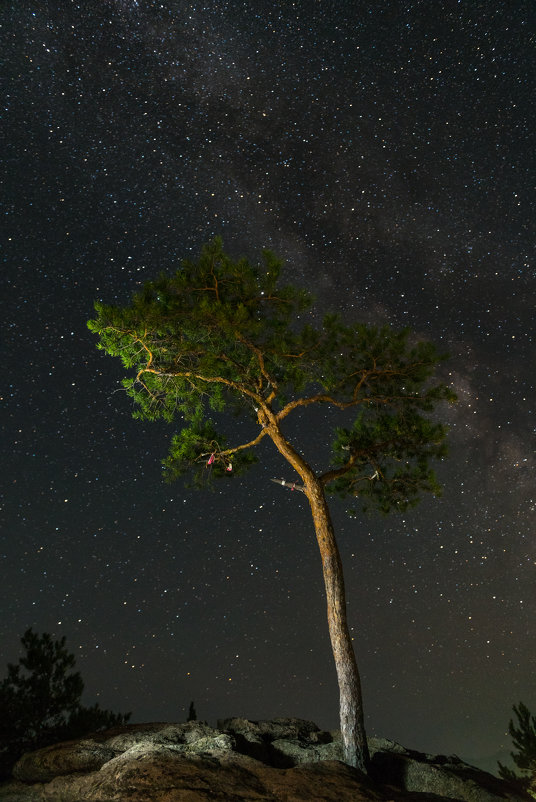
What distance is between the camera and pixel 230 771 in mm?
5570

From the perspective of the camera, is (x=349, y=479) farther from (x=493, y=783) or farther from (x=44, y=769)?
(x=44, y=769)

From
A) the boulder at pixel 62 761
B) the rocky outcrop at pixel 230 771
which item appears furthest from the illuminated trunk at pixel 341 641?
the boulder at pixel 62 761

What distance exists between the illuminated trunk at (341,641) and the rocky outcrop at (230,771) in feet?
1.31

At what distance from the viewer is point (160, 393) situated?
1081 cm

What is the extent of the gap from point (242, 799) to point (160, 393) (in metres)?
7.72

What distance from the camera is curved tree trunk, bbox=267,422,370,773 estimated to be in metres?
7.36

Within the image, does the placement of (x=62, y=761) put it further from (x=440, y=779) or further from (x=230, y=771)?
(x=440, y=779)

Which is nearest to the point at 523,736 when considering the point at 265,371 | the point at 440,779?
the point at 440,779

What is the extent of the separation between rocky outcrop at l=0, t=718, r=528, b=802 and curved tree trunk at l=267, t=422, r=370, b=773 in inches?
16.4

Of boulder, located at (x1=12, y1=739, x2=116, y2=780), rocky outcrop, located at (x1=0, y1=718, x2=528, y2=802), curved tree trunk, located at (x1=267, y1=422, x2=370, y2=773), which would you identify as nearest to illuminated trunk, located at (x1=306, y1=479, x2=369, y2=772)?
curved tree trunk, located at (x1=267, y1=422, x2=370, y2=773)

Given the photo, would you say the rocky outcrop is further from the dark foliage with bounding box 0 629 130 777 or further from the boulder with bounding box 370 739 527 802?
the dark foliage with bounding box 0 629 130 777

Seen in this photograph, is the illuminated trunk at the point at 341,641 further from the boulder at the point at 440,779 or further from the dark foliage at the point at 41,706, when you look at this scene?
the dark foliage at the point at 41,706

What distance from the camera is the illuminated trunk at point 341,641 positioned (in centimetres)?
733

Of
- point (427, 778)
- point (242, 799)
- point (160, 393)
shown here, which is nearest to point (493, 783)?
point (427, 778)
